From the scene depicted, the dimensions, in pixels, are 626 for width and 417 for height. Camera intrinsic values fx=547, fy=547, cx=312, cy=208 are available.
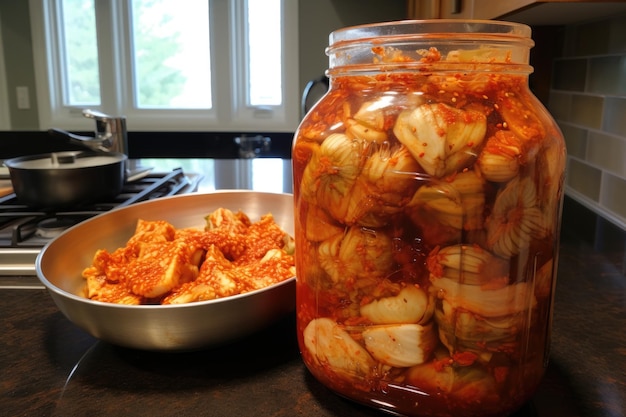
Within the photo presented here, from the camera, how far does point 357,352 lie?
1.39 feet

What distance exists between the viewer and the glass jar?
385 millimetres

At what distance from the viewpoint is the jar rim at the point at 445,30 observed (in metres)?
0.40

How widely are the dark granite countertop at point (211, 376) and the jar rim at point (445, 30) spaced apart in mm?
292

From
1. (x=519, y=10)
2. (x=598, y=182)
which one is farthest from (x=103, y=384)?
(x=598, y=182)

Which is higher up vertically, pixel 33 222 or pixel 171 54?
pixel 171 54

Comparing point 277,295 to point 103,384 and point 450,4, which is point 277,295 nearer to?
point 103,384

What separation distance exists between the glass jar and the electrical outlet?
295cm

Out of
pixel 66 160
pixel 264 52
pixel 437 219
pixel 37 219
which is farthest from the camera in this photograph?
pixel 264 52

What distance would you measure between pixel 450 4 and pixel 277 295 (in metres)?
1.27

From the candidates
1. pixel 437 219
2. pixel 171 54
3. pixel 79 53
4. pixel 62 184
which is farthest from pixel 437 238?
pixel 79 53

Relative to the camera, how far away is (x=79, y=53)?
292cm

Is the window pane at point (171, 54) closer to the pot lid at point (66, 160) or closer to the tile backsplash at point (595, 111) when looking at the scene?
the pot lid at point (66, 160)

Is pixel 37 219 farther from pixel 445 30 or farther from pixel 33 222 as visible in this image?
pixel 445 30

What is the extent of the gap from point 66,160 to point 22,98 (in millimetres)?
2174
